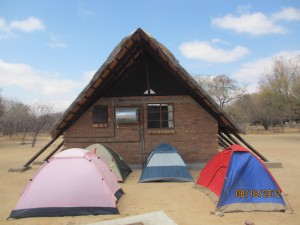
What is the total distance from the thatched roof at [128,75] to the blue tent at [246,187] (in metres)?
3.58

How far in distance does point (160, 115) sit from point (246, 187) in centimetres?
528

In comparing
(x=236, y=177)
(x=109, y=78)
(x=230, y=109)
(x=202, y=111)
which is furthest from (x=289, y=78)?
(x=236, y=177)

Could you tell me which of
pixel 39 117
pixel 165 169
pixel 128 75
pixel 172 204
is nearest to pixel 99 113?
pixel 128 75

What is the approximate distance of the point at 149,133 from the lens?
34.6 feet

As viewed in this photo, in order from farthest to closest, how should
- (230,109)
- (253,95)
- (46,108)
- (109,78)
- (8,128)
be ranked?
(253,95)
(230,109)
(8,128)
(46,108)
(109,78)

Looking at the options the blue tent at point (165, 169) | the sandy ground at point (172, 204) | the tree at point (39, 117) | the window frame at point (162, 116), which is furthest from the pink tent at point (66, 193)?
the tree at point (39, 117)

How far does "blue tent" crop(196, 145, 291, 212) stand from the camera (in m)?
5.63

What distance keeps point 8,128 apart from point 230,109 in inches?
1261

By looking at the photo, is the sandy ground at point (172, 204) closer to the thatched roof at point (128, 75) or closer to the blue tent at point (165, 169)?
the blue tent at point (165, 169)

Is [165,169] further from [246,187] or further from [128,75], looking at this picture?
[128,75]

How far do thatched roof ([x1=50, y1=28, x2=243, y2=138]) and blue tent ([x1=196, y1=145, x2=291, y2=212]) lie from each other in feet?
11.7

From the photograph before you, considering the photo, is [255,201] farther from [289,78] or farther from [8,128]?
[8,128]

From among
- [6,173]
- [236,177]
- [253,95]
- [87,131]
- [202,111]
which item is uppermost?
[253,95]

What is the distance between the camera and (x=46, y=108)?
31453 millimetres
